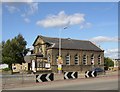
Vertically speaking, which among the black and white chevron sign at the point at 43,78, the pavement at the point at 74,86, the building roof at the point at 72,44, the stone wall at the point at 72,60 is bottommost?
the pavement at the point at 74,86

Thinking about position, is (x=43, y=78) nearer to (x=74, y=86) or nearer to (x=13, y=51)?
(x=74, y=86)

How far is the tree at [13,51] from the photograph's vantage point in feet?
290

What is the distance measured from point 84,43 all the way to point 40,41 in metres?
13.7

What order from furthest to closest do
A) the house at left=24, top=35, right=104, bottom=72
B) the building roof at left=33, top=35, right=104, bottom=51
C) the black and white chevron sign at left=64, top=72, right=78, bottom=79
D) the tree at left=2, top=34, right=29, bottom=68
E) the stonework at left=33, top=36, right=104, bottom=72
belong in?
the tree at left=2, top=34, right=29, bottom=68 < the building roof at left=33, top=35, right=104, bottom=51 < the stonework at left=33, top=36, right=104, bottom=72 < the house at left=24, top=35, right=104, bottom=72 < the black and white chevron sign at left=64, top=72, right=78, bottom=79

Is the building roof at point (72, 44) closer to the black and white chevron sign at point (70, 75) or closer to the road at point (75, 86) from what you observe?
the black and white chevron sign at point (70, 75)

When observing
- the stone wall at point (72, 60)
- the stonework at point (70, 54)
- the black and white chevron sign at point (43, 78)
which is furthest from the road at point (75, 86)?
the stonework at point (70, 54)

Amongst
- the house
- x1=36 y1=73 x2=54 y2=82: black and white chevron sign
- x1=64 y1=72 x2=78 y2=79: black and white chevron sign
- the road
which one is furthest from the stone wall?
the road

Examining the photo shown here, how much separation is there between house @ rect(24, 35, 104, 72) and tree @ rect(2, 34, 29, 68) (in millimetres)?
6040

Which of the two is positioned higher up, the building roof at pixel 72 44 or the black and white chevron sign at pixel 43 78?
the building roof at pixel 72 44

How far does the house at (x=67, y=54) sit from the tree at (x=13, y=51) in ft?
19.8

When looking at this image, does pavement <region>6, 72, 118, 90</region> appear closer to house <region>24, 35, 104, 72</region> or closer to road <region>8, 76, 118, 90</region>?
road <region>8, 76, 118, 90</region>

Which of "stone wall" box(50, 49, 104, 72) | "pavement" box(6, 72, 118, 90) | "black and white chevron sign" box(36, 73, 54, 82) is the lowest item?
"pavement" box(6, 72, 118, 90)

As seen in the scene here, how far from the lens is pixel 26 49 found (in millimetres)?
92625

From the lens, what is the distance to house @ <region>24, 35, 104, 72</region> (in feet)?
255
